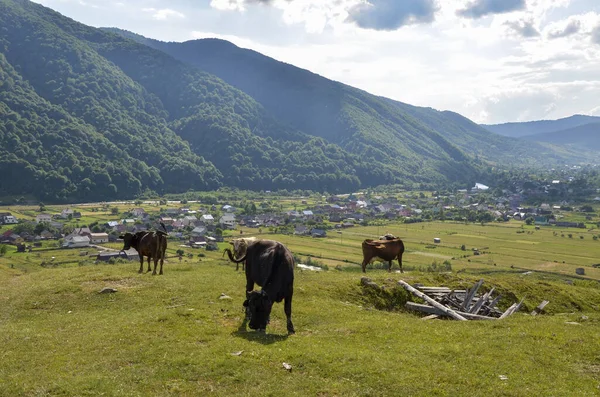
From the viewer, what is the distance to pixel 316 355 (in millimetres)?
14047

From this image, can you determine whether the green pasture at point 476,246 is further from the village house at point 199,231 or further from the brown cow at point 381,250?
the brown cow at point 381,250

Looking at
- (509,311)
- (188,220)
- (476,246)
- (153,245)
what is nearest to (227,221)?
(188,220)

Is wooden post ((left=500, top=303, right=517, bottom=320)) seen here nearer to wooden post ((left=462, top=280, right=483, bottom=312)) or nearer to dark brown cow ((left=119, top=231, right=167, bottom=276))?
wooden post ((left=462, top=280, right=483, bottom=312))

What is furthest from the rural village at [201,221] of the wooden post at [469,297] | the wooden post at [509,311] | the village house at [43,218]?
the wooden post at [509,311]

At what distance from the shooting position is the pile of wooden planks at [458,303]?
23516mm

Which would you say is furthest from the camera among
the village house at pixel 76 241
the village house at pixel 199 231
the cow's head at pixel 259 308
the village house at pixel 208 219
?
the village house at pixel 208 219

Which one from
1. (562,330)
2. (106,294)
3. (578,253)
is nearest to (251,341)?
(106,294)

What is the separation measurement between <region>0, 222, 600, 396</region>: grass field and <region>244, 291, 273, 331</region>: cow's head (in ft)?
1.39

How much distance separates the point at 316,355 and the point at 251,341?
259 cm

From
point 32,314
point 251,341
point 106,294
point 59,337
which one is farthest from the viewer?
point 106,294

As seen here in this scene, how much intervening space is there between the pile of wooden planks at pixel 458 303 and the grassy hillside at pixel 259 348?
298 cm

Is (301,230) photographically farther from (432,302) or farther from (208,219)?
(432,302)

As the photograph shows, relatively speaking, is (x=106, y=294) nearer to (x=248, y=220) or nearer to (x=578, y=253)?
(x=578, y=253)

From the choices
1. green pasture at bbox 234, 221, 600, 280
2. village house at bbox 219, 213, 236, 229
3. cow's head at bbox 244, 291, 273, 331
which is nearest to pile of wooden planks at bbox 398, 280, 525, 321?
cow's head at bbox 244, 291, 273, 331
